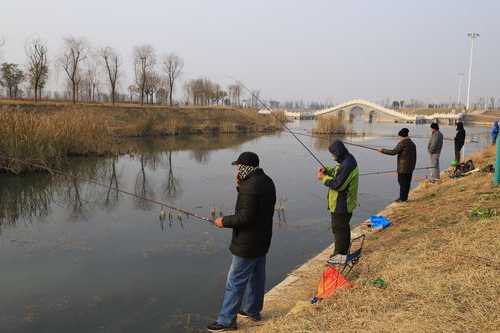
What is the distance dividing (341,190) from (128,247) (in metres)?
4.41

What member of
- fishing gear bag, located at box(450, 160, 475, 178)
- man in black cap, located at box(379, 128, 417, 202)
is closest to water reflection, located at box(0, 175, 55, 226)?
man in black cap, located at box(379, 128, 417, 202)

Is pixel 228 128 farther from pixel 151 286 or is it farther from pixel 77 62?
pixel 151 286

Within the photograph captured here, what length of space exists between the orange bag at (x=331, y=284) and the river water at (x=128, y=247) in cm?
156

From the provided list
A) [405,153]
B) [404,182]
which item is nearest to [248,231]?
[405,153]

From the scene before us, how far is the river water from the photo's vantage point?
5.47 meters

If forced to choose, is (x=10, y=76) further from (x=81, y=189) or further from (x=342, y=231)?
(x=342, y=231)

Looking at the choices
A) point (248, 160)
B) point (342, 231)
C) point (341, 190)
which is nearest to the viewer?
point (248, 160)

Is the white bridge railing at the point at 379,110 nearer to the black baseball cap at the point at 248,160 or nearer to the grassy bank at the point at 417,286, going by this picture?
the grassy bank at the point at 417,286

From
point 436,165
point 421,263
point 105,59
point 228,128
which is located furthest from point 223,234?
point 105,59

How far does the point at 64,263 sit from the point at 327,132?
32.7m

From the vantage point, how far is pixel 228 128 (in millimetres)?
42531

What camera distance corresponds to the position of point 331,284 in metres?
4.62

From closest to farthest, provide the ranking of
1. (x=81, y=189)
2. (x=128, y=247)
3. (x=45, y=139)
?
1. (x=128, y=247)
2. (x=81, y=189)
3. (x=45, y=139)

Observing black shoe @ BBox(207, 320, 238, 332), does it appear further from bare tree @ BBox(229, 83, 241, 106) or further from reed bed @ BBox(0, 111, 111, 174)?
bare tree @ BBox(229, 83, 241, 106)
